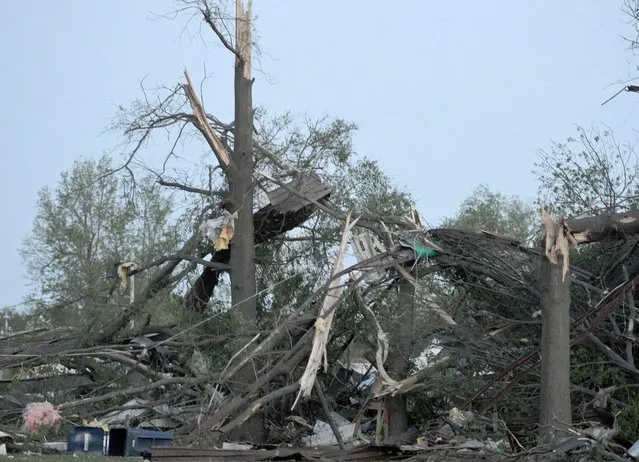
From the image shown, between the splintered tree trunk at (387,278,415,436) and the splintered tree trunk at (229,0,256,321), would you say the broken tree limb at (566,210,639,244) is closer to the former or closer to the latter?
the splintered tree trunk at (387,278,415,436)

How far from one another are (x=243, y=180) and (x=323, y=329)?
338cm

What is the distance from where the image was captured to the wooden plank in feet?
42.9

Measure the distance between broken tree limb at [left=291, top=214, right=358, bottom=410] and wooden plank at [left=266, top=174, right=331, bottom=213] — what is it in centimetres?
122

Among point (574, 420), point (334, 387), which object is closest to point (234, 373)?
point (334, 387)

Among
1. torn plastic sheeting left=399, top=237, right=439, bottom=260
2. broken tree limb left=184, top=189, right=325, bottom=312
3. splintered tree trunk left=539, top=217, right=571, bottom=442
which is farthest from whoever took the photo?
broken tree limb left=184, top=189, right=325, bottom=312

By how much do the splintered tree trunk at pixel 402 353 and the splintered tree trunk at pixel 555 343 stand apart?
2.89 metres

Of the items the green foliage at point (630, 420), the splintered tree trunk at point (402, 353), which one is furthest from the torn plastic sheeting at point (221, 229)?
the green foliage at point (630, 420)

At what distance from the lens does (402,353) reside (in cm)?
1156

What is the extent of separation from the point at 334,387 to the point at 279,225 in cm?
290

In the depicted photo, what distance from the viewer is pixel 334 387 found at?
13109 millimetres

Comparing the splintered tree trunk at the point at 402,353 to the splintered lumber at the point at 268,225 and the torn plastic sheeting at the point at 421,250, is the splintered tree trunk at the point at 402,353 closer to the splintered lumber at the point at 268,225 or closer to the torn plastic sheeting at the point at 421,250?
the torn plastic sheeting at the point at 421,250

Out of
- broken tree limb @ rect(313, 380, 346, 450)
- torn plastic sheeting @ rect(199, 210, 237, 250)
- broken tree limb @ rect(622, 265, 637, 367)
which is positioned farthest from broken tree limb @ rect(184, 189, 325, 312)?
broken tree limb @ rect(622, 265, 637, 367)

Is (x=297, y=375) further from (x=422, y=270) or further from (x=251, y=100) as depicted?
(x=251, y=100)

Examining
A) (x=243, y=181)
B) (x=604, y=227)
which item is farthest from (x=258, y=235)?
(x=604, y=227)
